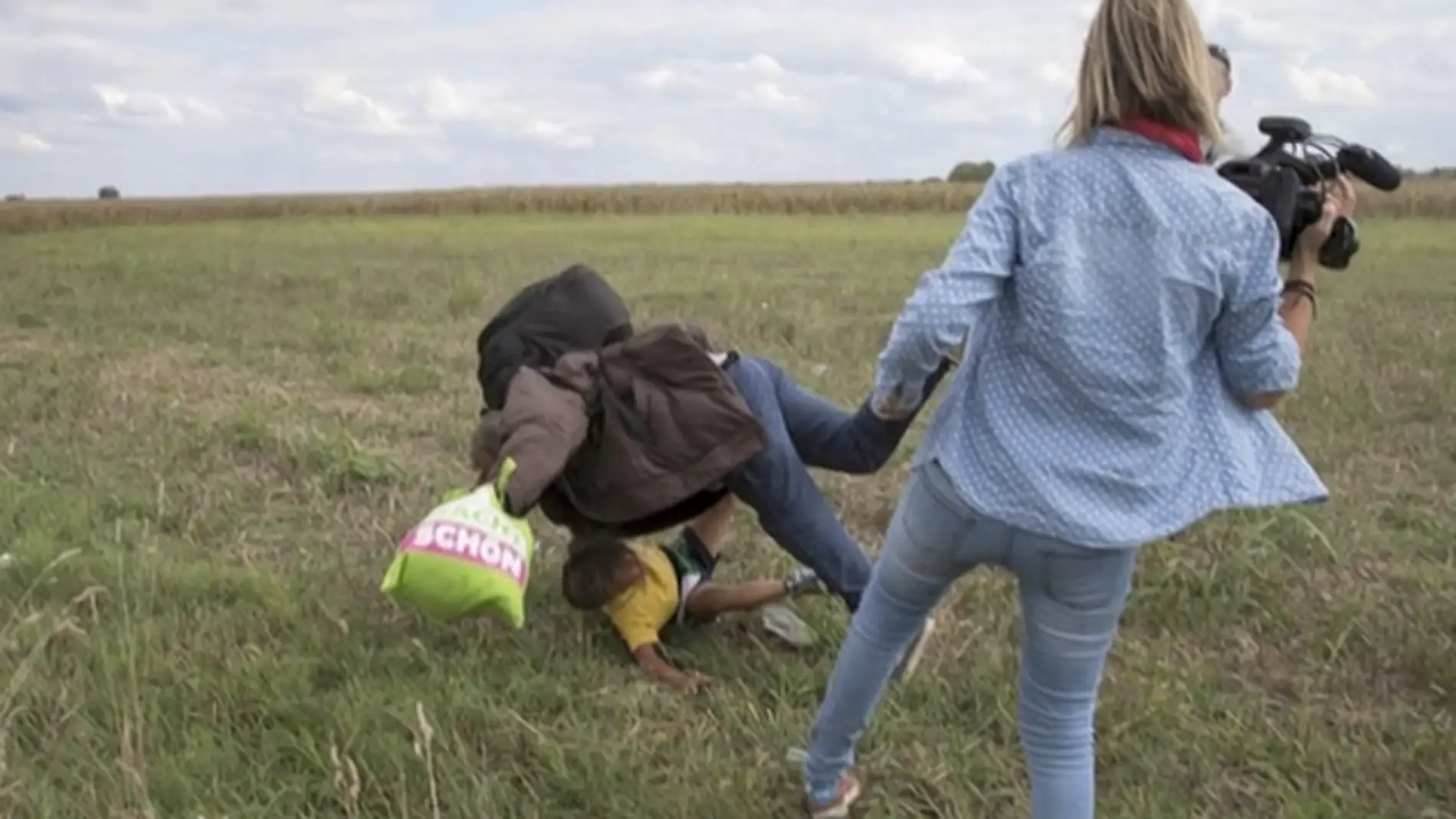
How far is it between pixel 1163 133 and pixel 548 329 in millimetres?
2074

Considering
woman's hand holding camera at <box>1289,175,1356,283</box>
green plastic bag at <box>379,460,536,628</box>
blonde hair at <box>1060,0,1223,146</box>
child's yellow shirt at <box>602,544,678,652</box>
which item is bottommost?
child's yellow shirt at <box>602,544,678,652</box>

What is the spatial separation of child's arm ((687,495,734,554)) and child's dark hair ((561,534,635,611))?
15.3 inches

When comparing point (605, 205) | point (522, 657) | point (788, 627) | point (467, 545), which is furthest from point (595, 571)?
point (605, 205)

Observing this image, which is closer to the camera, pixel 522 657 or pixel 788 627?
pixel 522 657

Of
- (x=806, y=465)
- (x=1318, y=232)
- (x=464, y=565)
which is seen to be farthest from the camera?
(x=806, y=465)

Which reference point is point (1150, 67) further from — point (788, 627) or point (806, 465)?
point (788, 627)

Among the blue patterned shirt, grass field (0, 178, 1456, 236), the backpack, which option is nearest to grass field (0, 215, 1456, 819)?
the backpack

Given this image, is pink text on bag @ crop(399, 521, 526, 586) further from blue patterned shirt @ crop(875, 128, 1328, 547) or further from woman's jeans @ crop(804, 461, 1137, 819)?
blue patterned shirt @ crop(875, 128, 1328, 547)

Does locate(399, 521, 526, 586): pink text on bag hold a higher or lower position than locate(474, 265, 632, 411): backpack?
lower

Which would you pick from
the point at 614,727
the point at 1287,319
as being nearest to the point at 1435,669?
the point at 1287,319

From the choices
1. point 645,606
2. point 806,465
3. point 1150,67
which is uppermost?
point 1150,67

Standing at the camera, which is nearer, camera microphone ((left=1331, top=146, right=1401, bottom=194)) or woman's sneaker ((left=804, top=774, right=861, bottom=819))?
camera microphone ((left=1331, top=146, right=1401, bottom=194))

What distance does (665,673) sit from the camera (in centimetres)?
384

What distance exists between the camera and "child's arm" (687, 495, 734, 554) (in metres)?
4.42
